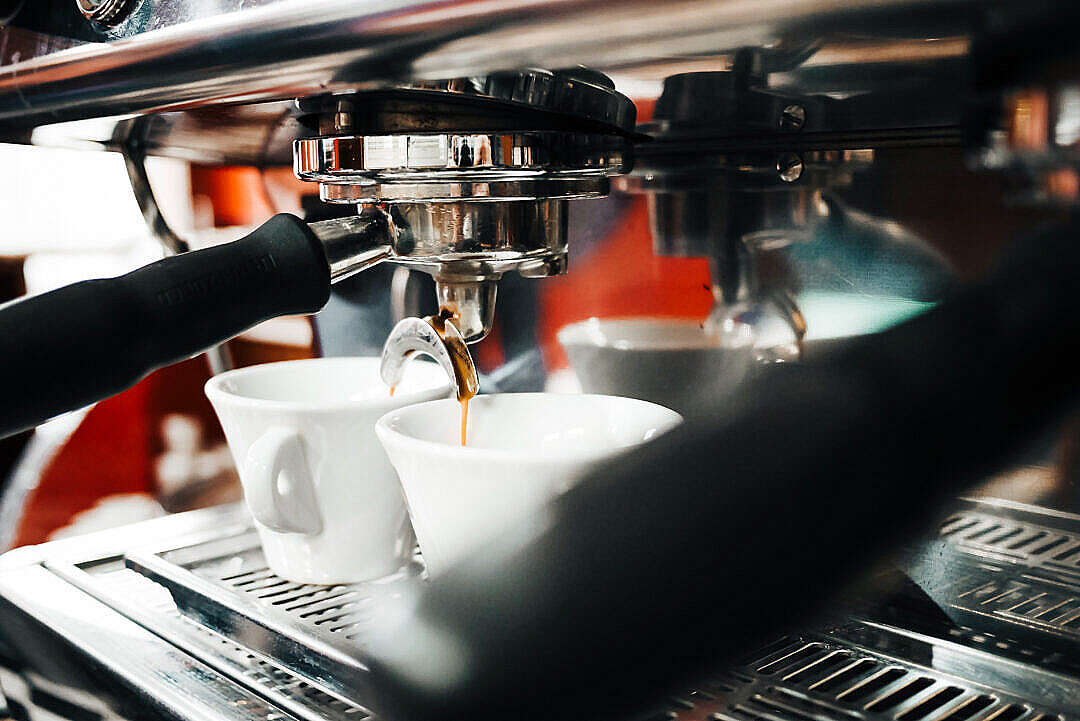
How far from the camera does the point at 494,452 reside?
Answer: 11.5 inches

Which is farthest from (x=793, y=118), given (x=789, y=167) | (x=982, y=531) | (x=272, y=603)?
(x=272, y=603)

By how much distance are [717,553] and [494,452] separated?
0.40 feet

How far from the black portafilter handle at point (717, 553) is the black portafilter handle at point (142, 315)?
10 cm

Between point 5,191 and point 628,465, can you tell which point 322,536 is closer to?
point 628,465

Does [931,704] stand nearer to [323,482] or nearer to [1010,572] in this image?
[1010,572]

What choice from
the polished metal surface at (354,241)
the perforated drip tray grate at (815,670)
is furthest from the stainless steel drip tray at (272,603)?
the polished metal surface at (354,241)

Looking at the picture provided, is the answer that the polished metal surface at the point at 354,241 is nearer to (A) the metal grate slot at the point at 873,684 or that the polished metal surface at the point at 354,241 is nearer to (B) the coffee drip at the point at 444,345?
(B) the coffee drip at the point at 444,345

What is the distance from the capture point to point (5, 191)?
599mm

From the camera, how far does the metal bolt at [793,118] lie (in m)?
0.32

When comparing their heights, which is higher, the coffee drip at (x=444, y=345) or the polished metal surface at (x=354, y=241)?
the polished metal surface at (x=354, y=241)

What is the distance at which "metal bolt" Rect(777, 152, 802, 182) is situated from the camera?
1.20 feet

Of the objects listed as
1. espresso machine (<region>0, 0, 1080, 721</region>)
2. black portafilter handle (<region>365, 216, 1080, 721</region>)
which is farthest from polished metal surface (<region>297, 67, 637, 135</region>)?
black portafilter handle (<region>365, 216, 1080, 721</region>)

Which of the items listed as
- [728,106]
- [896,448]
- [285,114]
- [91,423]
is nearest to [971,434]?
[896,448]

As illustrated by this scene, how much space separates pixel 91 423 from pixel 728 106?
454 mm
